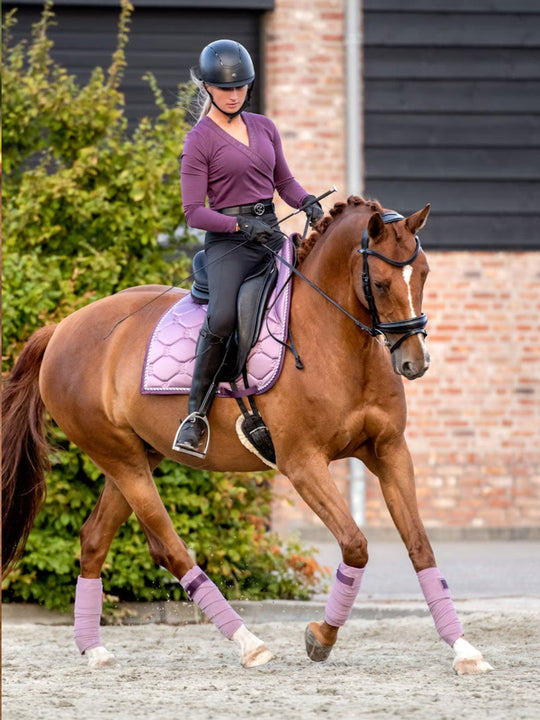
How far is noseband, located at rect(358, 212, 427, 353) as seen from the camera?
18.4 ft

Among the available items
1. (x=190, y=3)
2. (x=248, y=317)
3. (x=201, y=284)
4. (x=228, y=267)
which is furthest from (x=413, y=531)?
(x=190, y=3)

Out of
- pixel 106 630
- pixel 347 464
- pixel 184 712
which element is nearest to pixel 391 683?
pixel 184 712

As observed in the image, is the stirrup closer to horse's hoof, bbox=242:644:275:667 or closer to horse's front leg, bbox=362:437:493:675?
horse's front leg, bbox=362:437:493:675

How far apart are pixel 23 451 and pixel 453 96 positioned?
7063 millimetres

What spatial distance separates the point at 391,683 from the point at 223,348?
1752 millimetres

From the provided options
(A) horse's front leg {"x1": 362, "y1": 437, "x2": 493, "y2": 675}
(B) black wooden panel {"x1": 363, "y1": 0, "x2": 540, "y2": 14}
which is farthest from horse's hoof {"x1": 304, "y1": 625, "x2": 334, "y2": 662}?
(B) black wooden panel {"x1": 363, "y1": 0, "x2": 540, "y2": 14}

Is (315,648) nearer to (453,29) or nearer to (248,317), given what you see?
(248,317)

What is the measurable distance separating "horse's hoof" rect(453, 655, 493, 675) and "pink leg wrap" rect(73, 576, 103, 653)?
202cm

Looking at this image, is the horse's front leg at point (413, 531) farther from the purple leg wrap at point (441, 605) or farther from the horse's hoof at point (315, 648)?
the horse's hoof at point (315, 648)

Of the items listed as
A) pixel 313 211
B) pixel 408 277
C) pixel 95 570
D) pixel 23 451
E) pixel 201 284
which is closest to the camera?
pixel 408 277

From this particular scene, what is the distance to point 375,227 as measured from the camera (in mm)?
5754

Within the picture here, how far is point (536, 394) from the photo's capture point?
12.5 metres

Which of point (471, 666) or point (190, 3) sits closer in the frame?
point (471, 666)

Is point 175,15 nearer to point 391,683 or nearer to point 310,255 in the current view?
point 310,255
